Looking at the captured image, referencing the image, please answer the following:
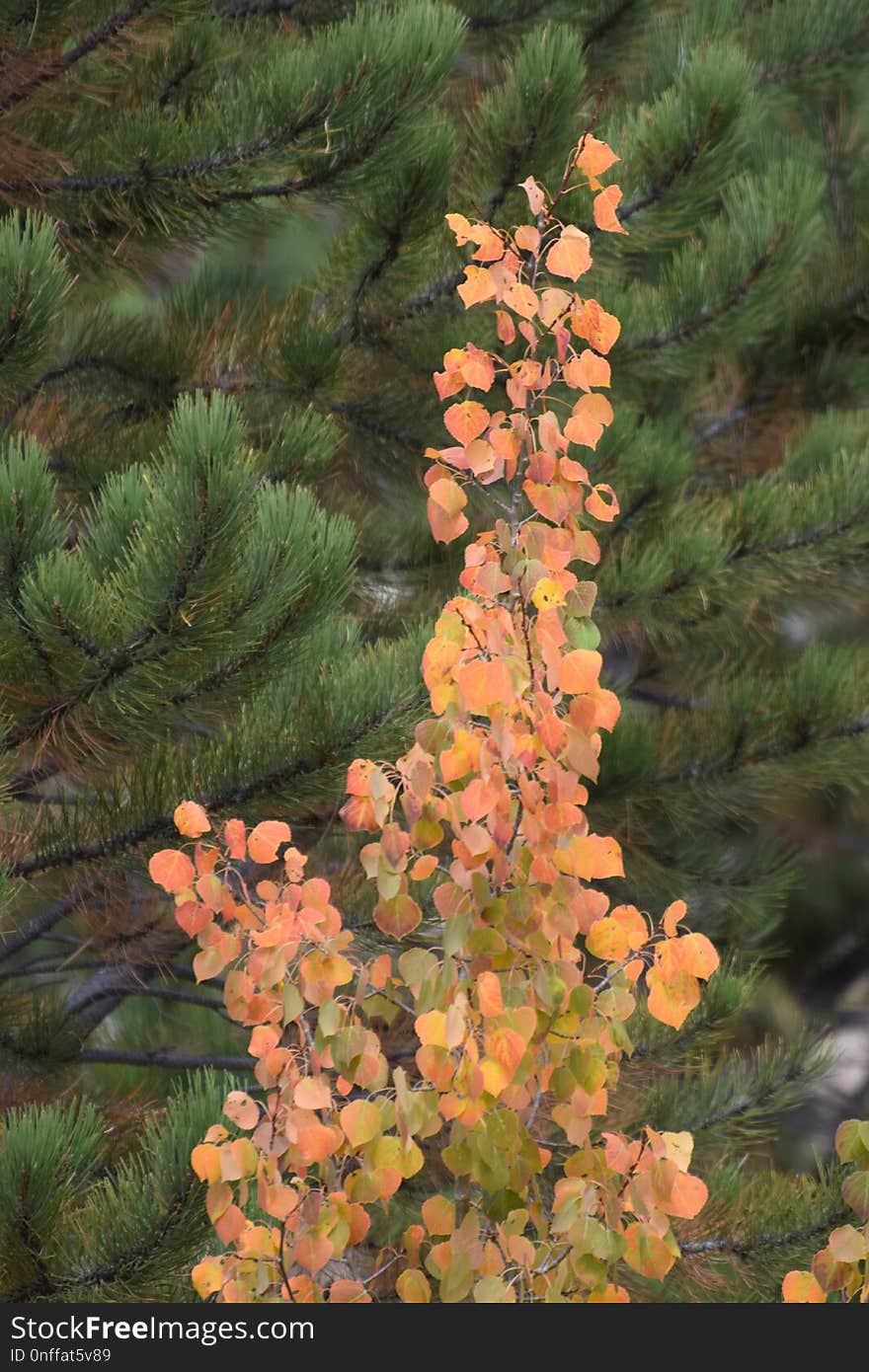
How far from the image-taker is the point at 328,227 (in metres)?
4.77

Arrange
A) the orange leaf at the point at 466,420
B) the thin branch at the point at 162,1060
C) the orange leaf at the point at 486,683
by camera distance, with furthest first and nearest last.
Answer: the thin branch at the point at 162,1060
the orange leaf at the point at 466,420
the orange leaf at the point at 486,683

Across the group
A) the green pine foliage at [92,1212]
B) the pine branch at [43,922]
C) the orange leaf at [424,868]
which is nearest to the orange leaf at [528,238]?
the orange leaf at [424,868]

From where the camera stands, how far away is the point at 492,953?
159 cm

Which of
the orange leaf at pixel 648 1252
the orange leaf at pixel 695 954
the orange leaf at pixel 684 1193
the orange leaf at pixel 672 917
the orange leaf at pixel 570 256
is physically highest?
the orange leaf at pixel 570 256

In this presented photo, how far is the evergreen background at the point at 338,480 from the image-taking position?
2373mm

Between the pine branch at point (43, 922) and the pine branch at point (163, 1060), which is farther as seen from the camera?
the pine branch at point (163, 1060)

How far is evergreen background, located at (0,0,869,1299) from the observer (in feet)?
7.79

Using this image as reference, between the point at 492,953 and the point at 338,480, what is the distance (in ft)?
8.37

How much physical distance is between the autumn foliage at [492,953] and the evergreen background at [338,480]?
2.15 feet

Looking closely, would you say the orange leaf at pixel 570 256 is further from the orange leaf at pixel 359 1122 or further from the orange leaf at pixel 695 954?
the orange leaf at pixel 359 1122

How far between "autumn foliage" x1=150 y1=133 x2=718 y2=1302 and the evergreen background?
0.65 m

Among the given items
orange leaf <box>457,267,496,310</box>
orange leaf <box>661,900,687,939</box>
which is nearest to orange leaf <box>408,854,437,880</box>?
orange leaf <box>661,900,687,939</box>

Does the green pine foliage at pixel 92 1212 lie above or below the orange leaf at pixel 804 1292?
below

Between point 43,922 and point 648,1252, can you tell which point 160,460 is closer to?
point 43,922
